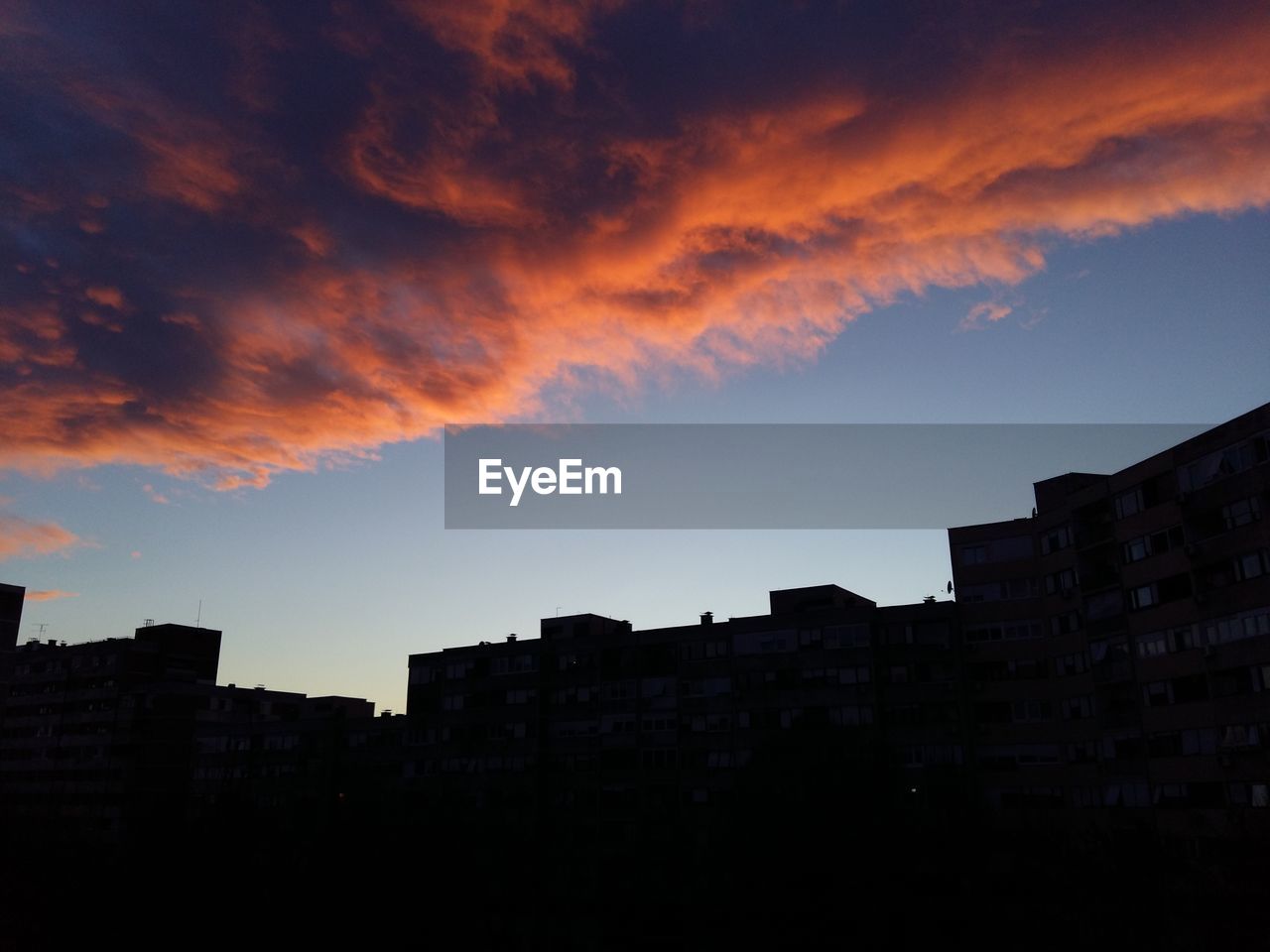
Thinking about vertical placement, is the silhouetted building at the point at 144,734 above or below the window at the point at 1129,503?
below

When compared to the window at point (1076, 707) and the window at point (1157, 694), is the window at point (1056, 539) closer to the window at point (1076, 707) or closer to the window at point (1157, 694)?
the window at point (1076, 707)

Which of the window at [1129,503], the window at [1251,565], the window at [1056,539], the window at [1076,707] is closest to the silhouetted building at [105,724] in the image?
the window at [1076,707]

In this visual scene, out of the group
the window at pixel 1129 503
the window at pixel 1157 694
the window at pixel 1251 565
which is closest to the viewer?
the window at pixel 1251 565

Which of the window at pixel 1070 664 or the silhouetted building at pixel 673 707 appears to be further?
the silhouetted building at pixel 673 707

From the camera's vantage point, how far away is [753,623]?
86.2 metres

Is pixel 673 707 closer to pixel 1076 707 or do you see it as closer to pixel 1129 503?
pixel 1076 707

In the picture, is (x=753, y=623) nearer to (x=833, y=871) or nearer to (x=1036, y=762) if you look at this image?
(x=1036, y=762)

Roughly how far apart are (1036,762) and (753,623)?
950 inches

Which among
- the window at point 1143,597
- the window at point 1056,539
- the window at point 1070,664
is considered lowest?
the window at point 1070,664

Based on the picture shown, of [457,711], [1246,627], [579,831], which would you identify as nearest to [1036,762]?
[1246,627]

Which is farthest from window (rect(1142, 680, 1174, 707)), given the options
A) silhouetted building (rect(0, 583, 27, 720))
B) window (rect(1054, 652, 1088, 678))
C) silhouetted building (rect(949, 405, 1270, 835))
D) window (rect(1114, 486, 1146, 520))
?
silhouetted building (rect(0, 583, 27, 720))

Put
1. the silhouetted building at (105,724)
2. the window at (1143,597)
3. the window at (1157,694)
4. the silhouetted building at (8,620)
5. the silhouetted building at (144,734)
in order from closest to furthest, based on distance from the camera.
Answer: the window at (1157,694) → the window at (1143,597) → the silhouetted building at (144,734) → the silhouetted building at (8,620) → the silhouetted building at (105,724)

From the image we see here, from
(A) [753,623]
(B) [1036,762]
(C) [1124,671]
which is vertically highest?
(A) [753,623]

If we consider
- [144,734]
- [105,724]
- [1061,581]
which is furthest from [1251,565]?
[105,724]
